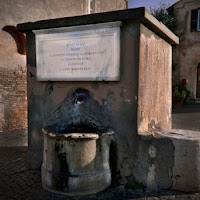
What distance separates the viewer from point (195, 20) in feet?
49.9

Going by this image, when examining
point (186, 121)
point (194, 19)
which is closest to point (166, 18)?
point (194, 19)

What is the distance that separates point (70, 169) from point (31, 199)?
60 cm

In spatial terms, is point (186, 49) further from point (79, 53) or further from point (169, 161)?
point (169, 161)

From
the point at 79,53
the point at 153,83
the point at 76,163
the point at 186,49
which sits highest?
the point at 186,49

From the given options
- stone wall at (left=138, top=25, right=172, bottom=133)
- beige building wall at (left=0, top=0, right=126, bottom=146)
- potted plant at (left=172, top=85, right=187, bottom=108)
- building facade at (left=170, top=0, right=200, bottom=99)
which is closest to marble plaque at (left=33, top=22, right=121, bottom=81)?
stone wall at (left=138, top=25, right=172, bottom=133)

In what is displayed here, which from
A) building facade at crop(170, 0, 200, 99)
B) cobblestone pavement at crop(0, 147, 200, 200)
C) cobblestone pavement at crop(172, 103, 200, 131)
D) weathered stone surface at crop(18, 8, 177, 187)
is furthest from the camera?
building facade at crop(170, 0, 200, 99)

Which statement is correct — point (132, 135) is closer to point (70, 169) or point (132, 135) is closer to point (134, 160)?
point (134, 160)

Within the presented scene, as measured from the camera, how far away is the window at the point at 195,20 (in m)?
15.0

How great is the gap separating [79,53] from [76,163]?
63.6 inches

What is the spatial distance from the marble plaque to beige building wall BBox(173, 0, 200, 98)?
13.6 meters

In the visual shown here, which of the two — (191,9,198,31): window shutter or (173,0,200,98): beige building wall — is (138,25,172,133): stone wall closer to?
(173,0,200,98): beige building wall

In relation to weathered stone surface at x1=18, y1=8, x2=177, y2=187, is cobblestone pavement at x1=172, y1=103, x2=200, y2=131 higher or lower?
lower

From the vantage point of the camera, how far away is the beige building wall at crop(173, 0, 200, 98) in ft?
50.2

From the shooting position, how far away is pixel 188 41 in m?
15.5
